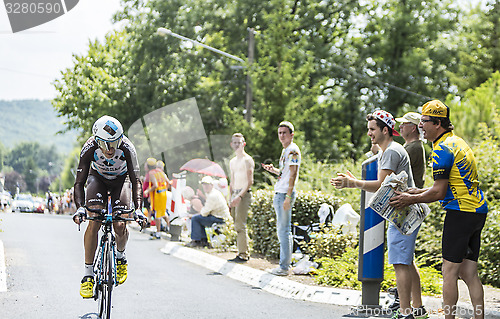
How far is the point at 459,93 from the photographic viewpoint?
26.2 metres

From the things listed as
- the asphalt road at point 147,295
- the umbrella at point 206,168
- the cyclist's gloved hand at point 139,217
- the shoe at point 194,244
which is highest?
the umbrella at point 206,168

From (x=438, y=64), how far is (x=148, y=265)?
89.5ft

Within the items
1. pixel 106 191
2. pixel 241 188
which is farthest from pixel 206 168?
pixel 106 191

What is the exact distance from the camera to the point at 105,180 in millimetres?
7477

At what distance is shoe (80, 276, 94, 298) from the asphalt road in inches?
11.3

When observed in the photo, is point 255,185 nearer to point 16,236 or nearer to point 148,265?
point 16,236

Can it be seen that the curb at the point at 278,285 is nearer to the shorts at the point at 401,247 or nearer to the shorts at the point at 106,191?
the shorts at the point at 401,247

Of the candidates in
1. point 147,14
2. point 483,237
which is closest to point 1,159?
point 147,14

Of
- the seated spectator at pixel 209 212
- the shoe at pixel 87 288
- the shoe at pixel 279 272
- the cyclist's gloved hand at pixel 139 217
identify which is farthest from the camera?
the seated spectator at pixel 209 212

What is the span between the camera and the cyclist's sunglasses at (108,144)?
6.84m

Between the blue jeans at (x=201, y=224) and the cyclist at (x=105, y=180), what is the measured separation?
7169 millimetres

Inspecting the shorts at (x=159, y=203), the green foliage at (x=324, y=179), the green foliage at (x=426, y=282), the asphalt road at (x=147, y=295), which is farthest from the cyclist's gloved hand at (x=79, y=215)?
the shorts at (x=159, y=203)

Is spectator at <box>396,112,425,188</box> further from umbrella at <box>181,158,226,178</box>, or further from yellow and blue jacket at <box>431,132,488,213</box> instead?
umbrella at <box>181,158,226,178</box>

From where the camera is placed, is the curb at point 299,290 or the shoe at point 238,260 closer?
the curb at point 299,290
